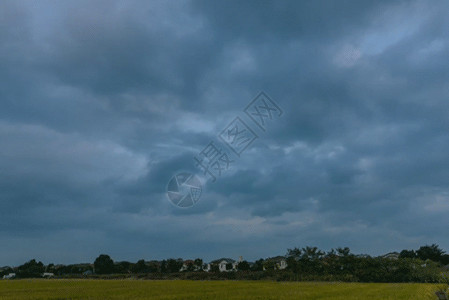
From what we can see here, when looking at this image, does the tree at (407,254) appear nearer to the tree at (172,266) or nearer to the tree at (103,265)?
the tree at (172,266)

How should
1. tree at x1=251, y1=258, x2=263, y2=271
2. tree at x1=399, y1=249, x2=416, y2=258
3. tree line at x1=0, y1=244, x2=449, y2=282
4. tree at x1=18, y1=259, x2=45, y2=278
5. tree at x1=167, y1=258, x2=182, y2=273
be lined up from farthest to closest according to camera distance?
tree at x1=18, y1=259, x2=45, y2=278 < tree at x1=167, y1=258, x2=182, y2=273 < tree at x1=399, y1=249, x2=416, y2=258 < tree at x1=251, y1=258, x2=263, y2=271 < tree line at x1=0, y1=244, x2=449, y2=282

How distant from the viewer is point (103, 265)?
248ft

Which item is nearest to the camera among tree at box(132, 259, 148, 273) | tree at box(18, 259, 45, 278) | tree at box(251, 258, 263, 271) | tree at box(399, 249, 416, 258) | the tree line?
the tree line

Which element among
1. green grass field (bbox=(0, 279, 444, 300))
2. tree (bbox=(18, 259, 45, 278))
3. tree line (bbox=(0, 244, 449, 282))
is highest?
tree (bbox=(18, 259, 45, 278))

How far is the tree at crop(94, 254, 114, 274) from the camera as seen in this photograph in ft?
246

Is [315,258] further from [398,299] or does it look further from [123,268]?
[123,268]

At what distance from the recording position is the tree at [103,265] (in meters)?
74.9

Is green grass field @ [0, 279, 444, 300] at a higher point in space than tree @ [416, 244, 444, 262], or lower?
lower

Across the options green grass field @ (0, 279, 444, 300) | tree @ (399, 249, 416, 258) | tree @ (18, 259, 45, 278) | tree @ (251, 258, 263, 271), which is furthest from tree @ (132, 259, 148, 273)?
tree @ (399, 249, 416, 258)

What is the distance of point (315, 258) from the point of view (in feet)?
152

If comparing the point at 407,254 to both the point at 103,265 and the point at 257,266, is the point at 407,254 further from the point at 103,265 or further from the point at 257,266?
the point at 103,265

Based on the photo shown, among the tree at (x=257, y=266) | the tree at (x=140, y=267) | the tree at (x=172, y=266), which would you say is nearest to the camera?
the tree at (x=257, y=266)

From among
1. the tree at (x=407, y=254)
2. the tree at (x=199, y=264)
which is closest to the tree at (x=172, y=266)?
the tree at (x=199, y=264)

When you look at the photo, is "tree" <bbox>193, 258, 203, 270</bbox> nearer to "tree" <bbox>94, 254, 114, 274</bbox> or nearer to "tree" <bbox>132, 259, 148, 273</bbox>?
"tree" <bbox>132, 259, 148, 273</bbox>
